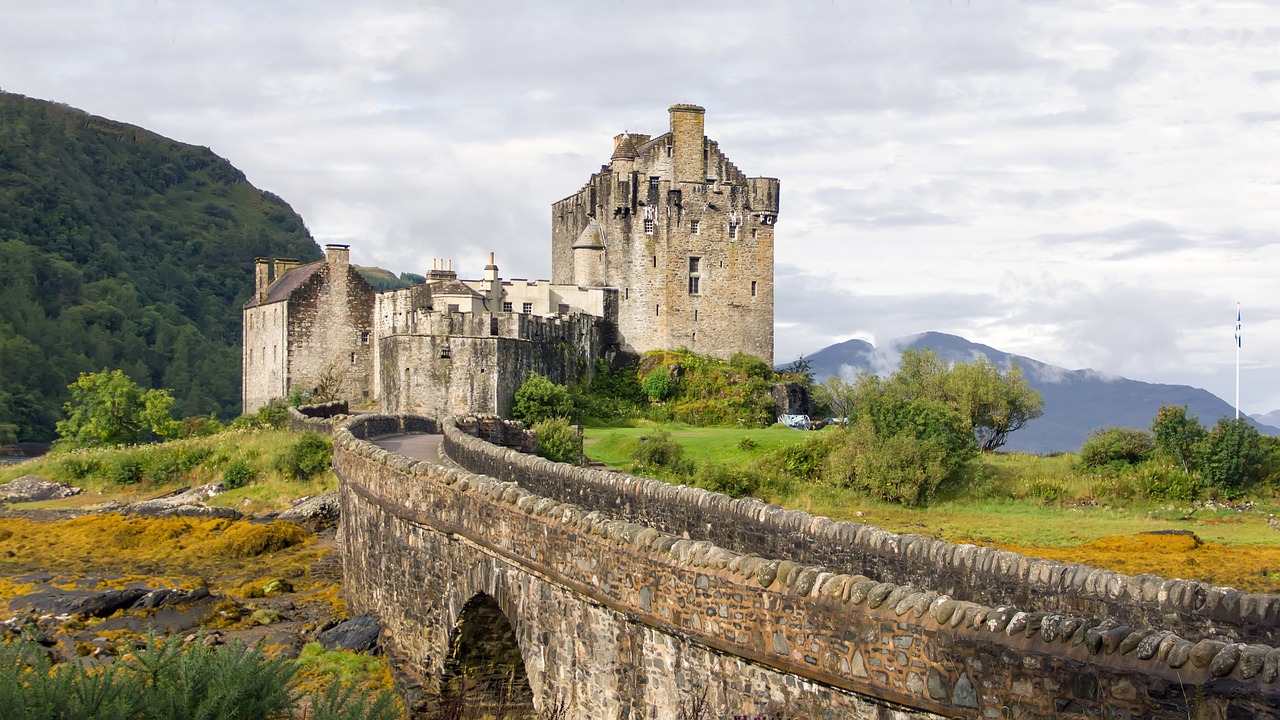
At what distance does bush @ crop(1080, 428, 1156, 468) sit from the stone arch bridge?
78.5 feet

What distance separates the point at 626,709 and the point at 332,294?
47.5 metres

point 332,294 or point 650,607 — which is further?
point 332,294

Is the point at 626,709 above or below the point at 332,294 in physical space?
below

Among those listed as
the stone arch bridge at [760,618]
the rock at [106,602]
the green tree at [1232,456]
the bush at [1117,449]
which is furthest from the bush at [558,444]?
the green tree at [1232,456]

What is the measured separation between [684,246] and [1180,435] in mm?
28373

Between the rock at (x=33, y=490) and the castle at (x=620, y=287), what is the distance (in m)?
13.7

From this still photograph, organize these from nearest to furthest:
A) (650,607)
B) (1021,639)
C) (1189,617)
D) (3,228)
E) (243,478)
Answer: (1021,639)
(1189,617)
(650,607)
(243,478)
(3,228)

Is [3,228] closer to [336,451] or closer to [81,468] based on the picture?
[81,468]

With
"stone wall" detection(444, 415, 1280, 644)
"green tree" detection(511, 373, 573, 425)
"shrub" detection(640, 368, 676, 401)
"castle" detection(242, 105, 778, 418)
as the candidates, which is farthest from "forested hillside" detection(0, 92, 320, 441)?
"stone wall" detection(444, 415, 1280, 644)

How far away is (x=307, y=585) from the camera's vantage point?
25.1 m

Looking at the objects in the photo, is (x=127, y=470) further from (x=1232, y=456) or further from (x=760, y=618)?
(x=760, y=618)

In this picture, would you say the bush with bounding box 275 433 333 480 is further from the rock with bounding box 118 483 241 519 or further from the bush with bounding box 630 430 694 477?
the bush with bounding box 630 430 694 477

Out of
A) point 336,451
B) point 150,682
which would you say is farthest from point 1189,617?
point 336,451

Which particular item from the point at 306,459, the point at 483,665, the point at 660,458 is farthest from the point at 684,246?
the point at 483,665
